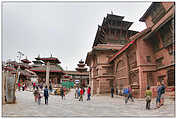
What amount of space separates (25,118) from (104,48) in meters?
15.5

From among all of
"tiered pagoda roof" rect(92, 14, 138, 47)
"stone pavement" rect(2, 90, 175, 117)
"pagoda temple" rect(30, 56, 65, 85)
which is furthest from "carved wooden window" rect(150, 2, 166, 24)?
"pagoda temple" rect(30, 56, 65, 85)

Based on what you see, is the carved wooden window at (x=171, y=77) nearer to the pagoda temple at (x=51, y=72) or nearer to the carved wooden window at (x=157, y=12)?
A: the carved wooden window at (x=157, y=12)

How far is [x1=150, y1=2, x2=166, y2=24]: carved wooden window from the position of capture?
12722 millimetres

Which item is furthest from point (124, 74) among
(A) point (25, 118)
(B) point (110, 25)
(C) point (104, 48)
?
(A) point (25, 118)

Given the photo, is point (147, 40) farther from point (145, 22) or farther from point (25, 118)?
point (25, 118)

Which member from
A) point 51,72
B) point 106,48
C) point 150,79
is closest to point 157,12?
point 150,79

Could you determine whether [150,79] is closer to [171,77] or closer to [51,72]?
[171,77]

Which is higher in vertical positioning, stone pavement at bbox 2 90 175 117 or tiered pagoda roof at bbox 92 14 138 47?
tiered pagoda roof at bbox 92 14 138 47

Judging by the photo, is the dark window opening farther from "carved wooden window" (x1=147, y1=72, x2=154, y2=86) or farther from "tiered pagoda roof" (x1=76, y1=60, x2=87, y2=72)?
"tiered pagoda roof" (x1=76, y1=60, x2=87, y2=72)

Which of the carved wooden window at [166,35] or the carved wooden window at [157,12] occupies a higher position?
the carved wooden window at [157,12]

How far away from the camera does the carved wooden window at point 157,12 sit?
12722mm

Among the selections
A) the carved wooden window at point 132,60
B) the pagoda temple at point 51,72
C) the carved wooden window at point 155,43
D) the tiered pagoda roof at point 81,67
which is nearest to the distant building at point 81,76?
the tiered pagoda roof at point 81,67

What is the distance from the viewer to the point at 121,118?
564 centimetres

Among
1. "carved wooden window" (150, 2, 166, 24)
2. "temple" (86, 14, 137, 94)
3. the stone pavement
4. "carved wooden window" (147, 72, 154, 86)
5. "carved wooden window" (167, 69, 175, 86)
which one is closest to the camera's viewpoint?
the stone pavement
